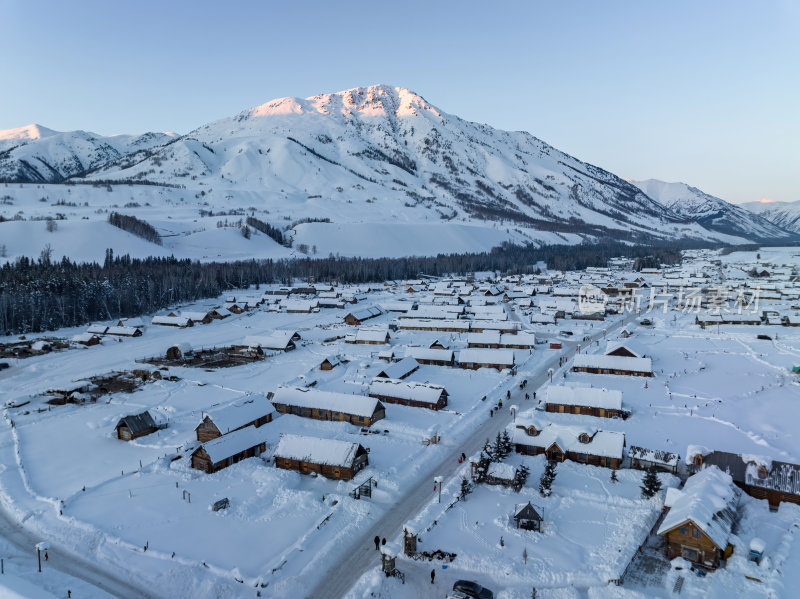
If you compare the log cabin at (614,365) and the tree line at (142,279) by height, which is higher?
the tree line at (142,279)

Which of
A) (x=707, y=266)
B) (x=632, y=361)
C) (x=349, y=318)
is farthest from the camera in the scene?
(x=707, y=266)

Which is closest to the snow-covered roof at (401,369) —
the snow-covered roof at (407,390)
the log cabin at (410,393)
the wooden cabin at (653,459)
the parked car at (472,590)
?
the snow-covered roof at (407,390)

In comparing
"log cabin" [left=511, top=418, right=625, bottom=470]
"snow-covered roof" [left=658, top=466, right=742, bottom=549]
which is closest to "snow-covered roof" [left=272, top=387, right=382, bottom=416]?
"log cabin" [left=511, top=418, right=625, bottom=470]

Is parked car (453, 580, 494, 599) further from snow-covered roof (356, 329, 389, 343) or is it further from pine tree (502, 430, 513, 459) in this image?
snow-covered roof (356, 329, 389, 343)

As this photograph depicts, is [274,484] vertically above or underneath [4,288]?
underneath

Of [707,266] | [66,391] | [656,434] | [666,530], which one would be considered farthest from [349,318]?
[707,266]

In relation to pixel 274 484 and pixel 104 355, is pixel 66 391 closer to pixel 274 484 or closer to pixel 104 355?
pixel 104 355

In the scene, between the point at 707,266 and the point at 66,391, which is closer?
the point at 66,391

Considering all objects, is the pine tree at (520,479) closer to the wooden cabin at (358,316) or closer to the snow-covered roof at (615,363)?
the snow-covered roof at (615,363)
